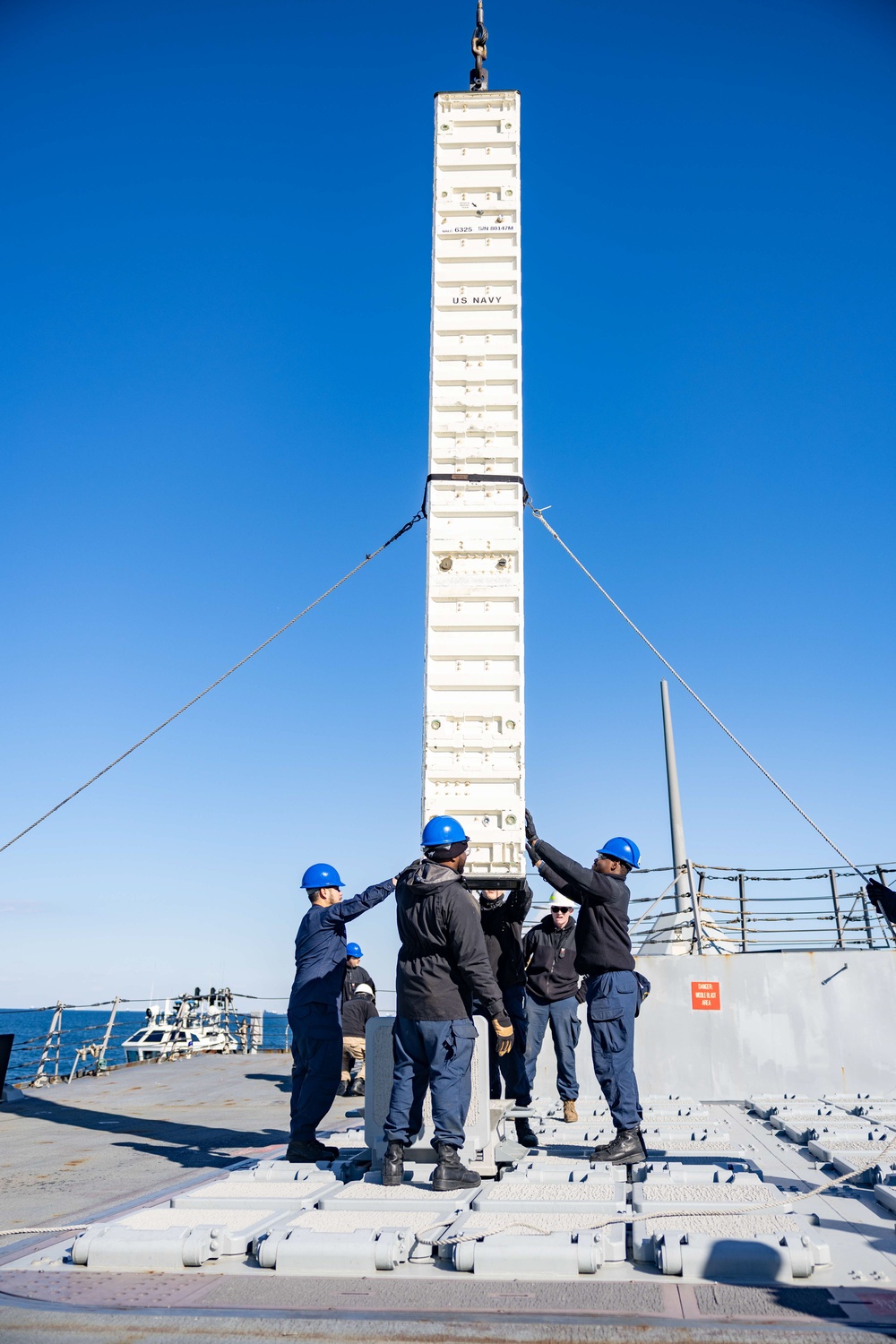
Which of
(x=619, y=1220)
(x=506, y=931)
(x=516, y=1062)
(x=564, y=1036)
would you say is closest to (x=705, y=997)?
(x=564, y=1036)

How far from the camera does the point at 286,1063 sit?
17.2 meters

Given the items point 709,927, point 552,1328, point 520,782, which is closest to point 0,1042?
point 520,782

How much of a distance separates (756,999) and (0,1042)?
8.99 m

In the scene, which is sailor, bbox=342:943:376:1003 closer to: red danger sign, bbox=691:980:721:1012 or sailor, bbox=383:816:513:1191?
red danger sign, bbox=691:980:721:1012

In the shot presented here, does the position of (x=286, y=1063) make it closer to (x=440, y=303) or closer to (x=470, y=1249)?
(x=440, y=303)

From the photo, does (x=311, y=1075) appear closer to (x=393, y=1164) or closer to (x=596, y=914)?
(x=393, y=1164)

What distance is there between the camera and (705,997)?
37.7 feet

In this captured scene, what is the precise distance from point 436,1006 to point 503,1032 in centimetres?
49

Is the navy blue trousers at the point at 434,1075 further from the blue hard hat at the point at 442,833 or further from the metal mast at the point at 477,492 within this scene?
the metal mast at the point at 477,492

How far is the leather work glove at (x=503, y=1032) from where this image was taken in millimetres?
5172

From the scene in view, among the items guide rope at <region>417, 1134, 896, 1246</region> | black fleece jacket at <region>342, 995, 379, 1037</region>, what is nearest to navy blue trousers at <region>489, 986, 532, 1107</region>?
guide rope at <region>417, 1134, 896, 1246</region>

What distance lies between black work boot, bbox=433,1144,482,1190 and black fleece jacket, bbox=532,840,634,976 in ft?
4.75

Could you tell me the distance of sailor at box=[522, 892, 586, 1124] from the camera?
7.85 m

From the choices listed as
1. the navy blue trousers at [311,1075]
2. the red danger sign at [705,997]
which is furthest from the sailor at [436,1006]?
the red danger sign at [705,997]
